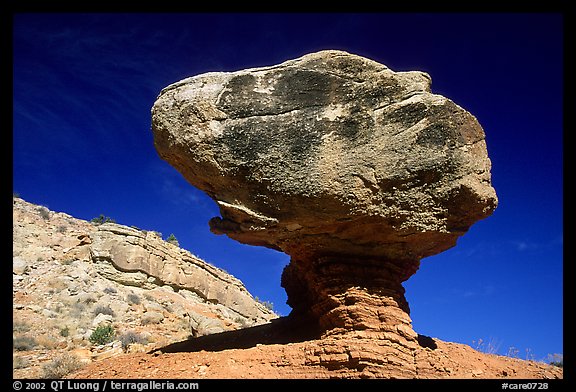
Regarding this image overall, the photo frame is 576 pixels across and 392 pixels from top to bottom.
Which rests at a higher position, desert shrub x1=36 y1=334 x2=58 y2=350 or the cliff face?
the cliff face

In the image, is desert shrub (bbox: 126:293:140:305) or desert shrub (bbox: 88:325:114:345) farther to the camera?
desert shrub (bbox: 126:293:140:305)

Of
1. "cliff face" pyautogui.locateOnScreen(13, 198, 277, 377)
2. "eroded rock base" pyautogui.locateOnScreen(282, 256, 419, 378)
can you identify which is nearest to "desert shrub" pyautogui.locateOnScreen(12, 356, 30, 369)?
"cliff face" pyautogui.locateOnScreen(13, 198, 277, 377)

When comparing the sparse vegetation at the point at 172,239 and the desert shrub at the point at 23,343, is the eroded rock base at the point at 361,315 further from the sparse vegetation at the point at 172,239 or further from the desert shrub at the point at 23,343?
the sparse vegetation at the point at 172,239

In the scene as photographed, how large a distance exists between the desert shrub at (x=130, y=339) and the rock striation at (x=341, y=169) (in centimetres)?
773

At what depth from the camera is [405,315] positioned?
11.0 m

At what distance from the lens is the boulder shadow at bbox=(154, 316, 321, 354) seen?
39.4 feet

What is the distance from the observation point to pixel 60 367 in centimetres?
1277

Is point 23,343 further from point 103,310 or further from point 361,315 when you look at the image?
point 361,315

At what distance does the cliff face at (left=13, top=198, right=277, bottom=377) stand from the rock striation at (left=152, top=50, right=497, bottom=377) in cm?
772

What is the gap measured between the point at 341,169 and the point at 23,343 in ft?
43.0

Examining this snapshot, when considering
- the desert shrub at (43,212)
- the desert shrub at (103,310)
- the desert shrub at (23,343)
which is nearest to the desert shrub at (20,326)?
the desert shrub at (23,343)

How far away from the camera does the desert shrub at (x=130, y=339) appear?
16841 millimetres

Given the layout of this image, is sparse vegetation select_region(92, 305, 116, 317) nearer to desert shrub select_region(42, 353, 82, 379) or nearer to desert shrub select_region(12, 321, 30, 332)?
desert shrub select_region(12, 321, 30, 332)

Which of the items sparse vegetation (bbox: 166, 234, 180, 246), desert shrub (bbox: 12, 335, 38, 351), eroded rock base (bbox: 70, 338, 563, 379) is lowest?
eroded rock base (bbox: 70, 338, 563, 379)
